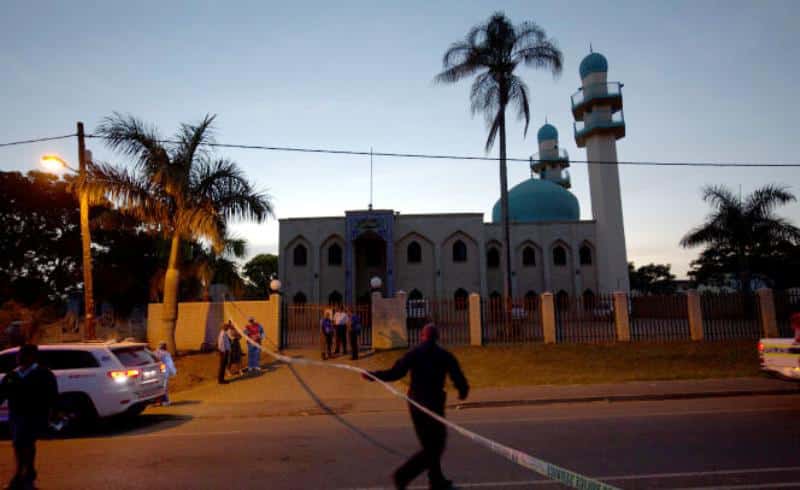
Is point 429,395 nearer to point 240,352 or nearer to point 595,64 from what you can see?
Answer: point 240,352

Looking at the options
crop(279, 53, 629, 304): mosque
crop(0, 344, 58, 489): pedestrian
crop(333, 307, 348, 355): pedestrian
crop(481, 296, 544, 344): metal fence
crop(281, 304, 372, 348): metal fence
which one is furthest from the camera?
crop(279, 53, 629, 304): mosque

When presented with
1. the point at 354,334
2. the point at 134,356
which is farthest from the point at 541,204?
the point at 134,356

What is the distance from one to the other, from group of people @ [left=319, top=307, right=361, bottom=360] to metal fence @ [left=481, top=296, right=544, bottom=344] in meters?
4.97

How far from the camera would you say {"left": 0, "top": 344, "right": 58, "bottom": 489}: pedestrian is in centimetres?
534

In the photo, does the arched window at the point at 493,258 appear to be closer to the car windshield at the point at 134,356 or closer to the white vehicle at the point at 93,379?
the car windshield at the point at 134,356

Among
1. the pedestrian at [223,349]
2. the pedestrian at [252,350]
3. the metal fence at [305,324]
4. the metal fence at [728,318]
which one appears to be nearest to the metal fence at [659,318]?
the metal fence at [728,318]

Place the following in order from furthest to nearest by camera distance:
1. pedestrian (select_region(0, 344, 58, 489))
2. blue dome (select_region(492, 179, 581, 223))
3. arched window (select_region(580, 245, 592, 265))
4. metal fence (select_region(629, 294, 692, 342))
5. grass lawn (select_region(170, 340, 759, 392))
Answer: blue dome (select_region(492, 179, 581, 223)) < arched window (select_region(580, 245, 592, 265)) < metal fence (select_region(629, 294, 692, 342)) < grass lawn (select_region(170, 340, 759, 392)) < pedestrian (select_region(0, 344, 58, 489))

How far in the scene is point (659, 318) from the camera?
65.0 ft

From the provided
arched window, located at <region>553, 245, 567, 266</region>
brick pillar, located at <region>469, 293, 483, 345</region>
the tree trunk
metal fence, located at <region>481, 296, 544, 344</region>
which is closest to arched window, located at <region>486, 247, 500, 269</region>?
arched window, located at <region>553, 245, 567, 266</region>

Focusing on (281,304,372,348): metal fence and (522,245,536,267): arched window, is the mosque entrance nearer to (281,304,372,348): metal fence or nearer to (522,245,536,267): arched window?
(522,245,536,267): arched window

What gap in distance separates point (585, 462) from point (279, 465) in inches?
146

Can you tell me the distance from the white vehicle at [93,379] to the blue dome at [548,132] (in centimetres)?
4911

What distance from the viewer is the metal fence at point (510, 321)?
1866cm

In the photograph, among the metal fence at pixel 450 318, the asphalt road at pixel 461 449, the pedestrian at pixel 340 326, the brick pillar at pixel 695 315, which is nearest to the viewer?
the asphalt road at pixel 461 449
